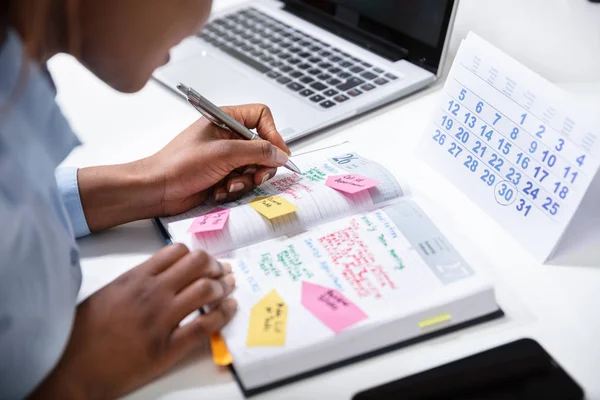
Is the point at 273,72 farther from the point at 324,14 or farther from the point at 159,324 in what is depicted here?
the point at 159,324

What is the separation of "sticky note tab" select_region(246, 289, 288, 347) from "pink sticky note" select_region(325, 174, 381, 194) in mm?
173

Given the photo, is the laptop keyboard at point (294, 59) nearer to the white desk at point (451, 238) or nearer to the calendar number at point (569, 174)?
the white desk at point (451, 238)

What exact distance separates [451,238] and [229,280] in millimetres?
235

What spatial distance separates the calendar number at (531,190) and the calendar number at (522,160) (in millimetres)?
21

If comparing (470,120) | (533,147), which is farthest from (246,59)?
(533,147)

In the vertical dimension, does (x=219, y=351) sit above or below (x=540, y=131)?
below

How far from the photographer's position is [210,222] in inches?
28.9

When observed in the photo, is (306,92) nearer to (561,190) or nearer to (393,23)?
(393,23)

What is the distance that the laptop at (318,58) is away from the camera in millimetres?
982

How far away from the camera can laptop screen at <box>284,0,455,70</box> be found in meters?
0.99

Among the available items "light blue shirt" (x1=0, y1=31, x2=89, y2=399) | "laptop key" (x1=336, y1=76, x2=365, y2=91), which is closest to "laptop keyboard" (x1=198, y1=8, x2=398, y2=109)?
"laptop key" (x1=336, y1=76, x2=365, y2=91)

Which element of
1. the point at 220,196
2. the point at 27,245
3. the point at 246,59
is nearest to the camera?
the point at 27,245

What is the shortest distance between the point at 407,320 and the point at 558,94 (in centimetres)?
31

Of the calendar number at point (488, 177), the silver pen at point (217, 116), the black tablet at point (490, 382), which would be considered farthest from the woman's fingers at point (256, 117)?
the black tablet at point (490, 382)
